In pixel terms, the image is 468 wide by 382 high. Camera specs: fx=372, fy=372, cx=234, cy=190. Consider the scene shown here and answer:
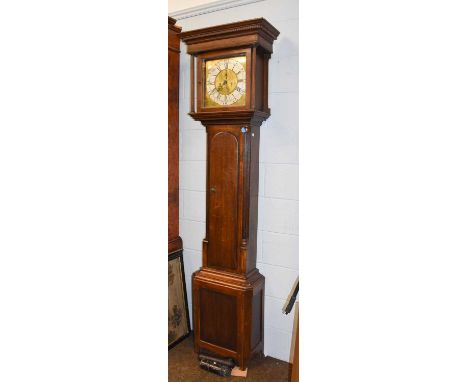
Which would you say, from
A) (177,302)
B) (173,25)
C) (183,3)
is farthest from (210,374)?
(183,3)

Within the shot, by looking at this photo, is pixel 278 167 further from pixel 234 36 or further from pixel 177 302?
pixel 177 302

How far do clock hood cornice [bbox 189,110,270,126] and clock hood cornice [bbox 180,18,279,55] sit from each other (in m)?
0.39

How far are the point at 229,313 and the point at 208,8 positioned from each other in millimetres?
2080

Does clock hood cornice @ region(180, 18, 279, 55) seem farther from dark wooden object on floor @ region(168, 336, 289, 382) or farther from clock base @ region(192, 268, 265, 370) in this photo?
dark wooden object on floor @ region(168, 336, 289, 382)

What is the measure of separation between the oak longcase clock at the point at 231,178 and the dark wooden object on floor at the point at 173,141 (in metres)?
0.32

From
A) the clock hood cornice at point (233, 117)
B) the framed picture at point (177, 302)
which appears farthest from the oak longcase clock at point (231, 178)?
the framed picture at point (177, 302)

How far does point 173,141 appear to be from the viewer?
2.78 m

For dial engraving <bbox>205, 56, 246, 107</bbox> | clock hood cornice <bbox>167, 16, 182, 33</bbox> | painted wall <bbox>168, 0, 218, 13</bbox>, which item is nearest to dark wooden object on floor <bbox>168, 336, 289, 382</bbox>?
dial engraving <bbox>205, 56, 246, 107</bbox>

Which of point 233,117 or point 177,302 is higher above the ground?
point 233,117
